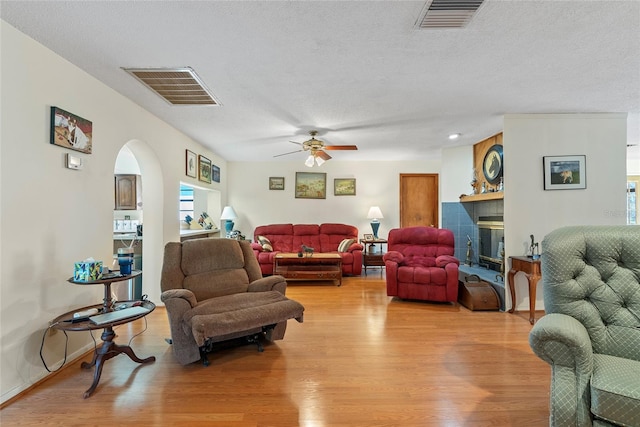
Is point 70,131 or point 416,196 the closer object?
point 70,131

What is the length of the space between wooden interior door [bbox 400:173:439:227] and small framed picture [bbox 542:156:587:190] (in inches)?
120

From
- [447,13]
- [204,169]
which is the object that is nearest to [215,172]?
[204,169]

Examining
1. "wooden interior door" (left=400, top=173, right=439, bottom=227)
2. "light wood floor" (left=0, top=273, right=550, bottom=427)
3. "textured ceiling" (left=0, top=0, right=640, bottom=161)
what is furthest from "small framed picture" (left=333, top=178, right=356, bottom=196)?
"light wood floor" (left=0, top=273, right=550, bottom=427)

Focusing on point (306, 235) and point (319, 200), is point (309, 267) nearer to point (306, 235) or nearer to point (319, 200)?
point (306, 235)

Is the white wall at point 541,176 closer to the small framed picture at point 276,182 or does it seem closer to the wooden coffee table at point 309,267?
the wooden coffee table at point 309,267

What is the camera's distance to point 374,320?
11.3 ft

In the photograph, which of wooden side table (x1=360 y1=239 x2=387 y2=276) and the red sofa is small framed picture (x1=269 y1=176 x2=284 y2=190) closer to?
the red sofa

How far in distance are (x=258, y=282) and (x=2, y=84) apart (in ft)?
7.67

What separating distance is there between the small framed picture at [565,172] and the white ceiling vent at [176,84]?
3965 mm

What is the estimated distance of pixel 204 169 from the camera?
536 centimetres

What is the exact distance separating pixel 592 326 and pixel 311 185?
18.2 feet

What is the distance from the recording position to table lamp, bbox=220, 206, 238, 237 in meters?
6.38

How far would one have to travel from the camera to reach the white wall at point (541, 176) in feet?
11.8

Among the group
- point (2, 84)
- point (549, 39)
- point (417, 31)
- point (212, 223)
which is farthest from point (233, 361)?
A: point (212, 223)
